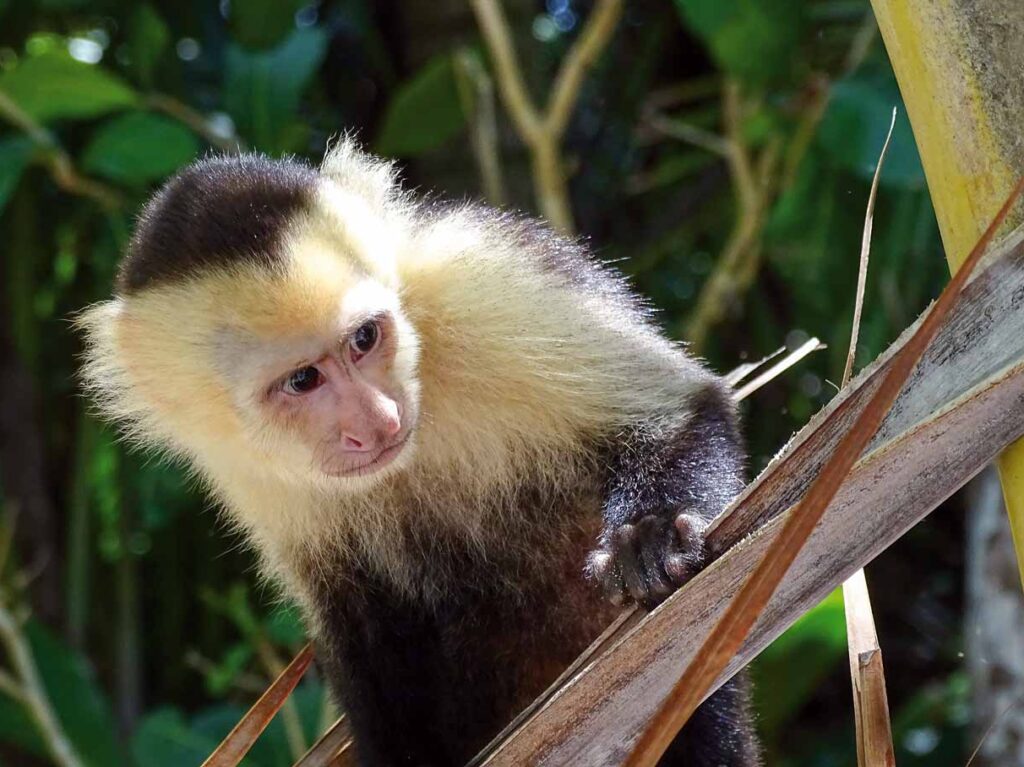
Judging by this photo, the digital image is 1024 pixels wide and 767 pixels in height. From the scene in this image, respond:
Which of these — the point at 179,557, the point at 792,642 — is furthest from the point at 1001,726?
the point at 179,557

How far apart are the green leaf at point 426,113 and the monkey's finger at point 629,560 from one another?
1812 mm

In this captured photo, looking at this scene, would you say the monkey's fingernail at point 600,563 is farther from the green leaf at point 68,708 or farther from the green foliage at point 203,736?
the green leaf at point 68,708

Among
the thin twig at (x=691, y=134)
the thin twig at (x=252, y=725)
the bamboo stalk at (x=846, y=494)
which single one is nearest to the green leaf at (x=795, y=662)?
the thin twig at (x=691, y=134)

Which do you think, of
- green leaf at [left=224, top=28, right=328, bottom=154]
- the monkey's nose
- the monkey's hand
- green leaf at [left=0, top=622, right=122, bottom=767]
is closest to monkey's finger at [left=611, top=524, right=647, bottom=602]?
the monkey's hand

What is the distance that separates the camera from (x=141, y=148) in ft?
9.71

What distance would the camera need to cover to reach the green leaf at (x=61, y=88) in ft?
9.51

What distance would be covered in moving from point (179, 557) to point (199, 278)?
218 centimetres

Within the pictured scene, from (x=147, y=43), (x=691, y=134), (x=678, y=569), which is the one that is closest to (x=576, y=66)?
(x=691, y=134)

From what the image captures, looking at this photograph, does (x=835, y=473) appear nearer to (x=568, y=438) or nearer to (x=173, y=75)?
(x=568, y=438)

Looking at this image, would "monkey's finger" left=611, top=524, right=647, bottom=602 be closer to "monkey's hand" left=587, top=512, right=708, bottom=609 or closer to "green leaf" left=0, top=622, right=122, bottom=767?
"monkey's hand" left=587, top=512, right=708, bottom=609

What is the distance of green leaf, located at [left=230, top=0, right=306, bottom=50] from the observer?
3146mm

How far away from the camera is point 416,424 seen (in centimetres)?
175

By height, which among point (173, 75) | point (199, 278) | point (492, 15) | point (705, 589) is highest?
point (173, 75)

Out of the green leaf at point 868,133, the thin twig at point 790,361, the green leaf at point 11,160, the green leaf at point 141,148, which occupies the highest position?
the green leaf at point 11,160
